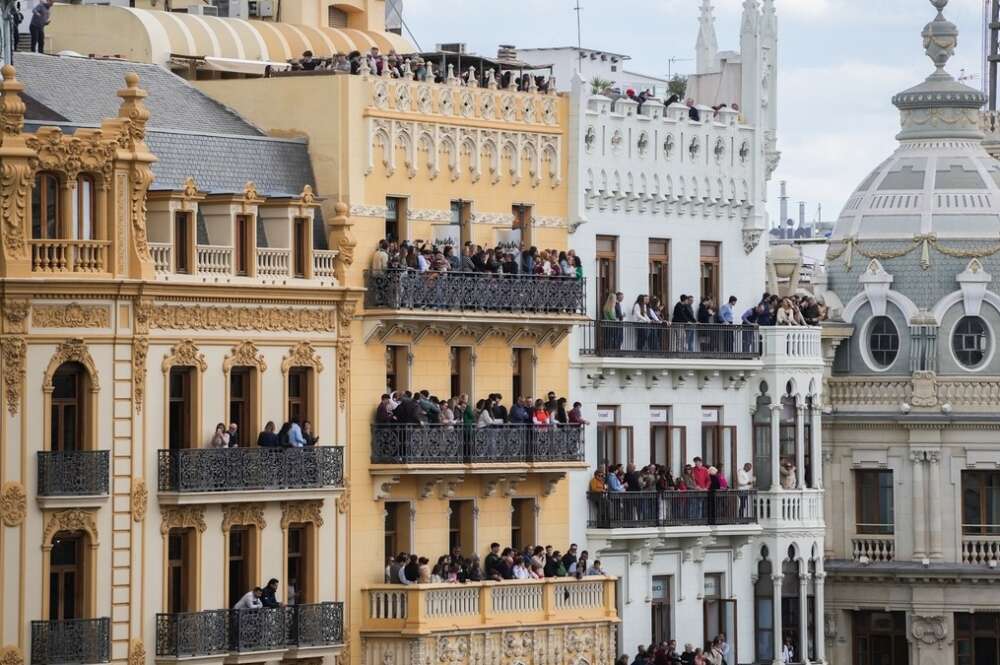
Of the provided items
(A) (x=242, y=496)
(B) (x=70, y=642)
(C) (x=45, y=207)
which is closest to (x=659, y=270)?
(A) (x=242, y=496)

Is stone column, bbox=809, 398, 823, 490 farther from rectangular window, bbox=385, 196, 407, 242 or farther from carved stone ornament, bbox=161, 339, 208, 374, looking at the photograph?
carved stone ornament, bbox=161, 339, 208, 374

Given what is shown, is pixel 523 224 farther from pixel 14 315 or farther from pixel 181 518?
pixel 14 315

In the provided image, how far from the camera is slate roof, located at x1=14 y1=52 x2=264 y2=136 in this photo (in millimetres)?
92938

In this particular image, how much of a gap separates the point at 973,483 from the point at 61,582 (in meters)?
37.5

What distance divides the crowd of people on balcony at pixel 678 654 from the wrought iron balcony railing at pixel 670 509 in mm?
2934

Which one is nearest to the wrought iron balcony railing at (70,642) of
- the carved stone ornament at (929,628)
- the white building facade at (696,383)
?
the white building facade at (696,383)

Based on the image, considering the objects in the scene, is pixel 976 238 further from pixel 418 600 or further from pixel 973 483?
pixel 418 600

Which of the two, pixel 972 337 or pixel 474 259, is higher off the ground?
pixel 474 259

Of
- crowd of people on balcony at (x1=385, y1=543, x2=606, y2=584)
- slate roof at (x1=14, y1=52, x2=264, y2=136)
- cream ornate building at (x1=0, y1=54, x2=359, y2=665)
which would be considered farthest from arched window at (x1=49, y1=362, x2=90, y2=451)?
crowd of people on balcony at (x1=385, y1=543, x2=606, y2=584)

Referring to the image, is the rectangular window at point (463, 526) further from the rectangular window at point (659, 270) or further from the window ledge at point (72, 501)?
the window ledge at point (72, 501)

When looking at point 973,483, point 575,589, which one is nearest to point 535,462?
point 575,589

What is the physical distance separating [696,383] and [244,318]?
57.2 feet

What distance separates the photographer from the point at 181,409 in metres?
91.8

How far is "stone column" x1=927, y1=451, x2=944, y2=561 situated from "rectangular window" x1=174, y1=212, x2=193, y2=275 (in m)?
33.6
